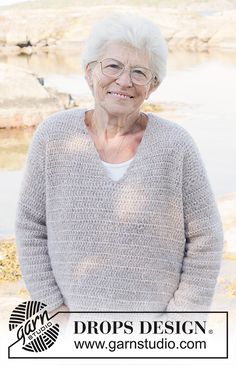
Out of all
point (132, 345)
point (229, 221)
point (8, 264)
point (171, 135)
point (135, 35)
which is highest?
point (135, 35)

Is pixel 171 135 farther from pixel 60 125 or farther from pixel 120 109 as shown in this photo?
pixel 60 125

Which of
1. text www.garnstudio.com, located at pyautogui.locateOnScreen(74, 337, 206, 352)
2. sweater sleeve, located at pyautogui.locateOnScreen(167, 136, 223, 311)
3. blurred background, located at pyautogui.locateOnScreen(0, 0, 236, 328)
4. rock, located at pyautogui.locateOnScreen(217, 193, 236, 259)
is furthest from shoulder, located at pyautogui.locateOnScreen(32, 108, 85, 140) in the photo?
rock, located at pyautogui.locateOnScreen(217, 193, 236, 259)

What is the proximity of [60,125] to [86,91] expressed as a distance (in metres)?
16.8

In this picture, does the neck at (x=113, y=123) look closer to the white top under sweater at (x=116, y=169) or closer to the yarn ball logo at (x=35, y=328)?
the white top under sweater at (x=116, y=169)

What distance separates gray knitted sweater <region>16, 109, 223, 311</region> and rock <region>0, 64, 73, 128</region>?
12198 mm

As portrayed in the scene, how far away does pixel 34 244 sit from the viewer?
254cm

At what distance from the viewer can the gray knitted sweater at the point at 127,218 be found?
2.39 m

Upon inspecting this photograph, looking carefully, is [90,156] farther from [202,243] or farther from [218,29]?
[218,29]

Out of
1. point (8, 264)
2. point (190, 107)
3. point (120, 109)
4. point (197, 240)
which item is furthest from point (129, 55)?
point (190, 107)

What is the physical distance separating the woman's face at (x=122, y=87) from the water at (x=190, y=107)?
18.2ft

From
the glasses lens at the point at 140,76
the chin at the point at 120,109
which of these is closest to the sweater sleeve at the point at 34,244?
the chin at the point at 120,109

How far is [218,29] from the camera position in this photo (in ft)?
119

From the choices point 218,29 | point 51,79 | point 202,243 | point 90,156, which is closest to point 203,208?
point 202,243

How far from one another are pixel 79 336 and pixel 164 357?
0.28 m
